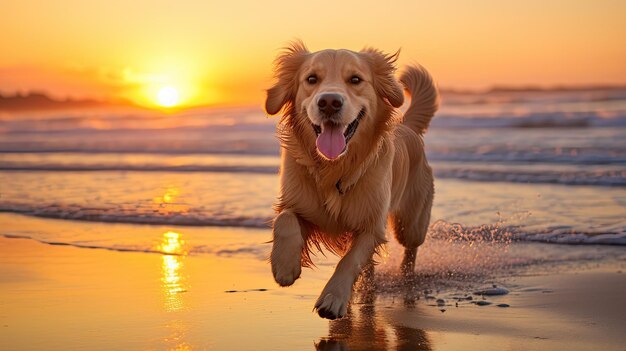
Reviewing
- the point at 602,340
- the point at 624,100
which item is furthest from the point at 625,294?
the point at 624,100

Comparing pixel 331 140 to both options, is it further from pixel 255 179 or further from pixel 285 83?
pixel 255 179

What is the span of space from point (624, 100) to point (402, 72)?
22145 mm

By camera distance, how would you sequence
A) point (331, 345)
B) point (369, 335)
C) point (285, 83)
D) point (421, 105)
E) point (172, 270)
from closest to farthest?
1. point (331, 345)
2. point (369, 335)
3. point (285, 83)
4. point (172, 270)
5. point (421, 105)

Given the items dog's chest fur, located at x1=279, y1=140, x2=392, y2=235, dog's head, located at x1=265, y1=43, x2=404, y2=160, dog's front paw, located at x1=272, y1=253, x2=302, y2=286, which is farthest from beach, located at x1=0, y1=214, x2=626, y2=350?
dog's head, located at x1=265, y1=43, x2=404, y2=160

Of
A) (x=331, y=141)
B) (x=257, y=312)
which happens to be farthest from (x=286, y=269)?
(x=331, y=141)

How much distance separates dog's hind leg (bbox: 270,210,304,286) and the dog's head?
0.43m

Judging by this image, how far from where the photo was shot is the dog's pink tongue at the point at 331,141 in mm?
4668

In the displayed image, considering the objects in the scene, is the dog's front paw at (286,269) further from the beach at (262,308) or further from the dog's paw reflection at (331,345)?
the dog's paw reflection at (331,345)

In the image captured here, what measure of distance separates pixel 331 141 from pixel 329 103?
10.3 inches

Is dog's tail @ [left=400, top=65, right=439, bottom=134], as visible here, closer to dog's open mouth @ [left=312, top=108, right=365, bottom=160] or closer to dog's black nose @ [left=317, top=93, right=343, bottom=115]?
dog's open mouth @ [left=312, top=108, right=365, bottom=160]

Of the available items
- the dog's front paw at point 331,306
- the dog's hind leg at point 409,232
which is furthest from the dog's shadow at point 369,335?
the dog's hind leg at point 409,232

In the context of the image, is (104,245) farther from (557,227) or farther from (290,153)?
(557,227)

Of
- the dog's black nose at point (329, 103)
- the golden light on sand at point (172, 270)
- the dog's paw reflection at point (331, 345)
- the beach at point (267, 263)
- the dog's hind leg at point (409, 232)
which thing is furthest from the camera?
the dog's hind leg at point (409, 232)

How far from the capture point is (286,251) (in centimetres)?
450
